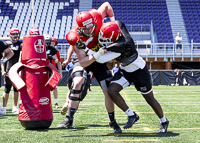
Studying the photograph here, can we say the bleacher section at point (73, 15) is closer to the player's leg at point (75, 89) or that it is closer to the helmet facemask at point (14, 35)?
the helmet facemask at point (14, 35)

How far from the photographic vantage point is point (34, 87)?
3596 millimetres

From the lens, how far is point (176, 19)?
76.5 ft

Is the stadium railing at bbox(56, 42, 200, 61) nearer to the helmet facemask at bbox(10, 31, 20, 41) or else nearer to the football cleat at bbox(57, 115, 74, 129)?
the helmet facemask at bbox(10, 31, 20, 41)

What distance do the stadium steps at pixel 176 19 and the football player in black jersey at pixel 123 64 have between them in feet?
61.2

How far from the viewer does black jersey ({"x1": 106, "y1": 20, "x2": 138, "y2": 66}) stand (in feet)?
10.6

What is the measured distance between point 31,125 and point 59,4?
22.5m

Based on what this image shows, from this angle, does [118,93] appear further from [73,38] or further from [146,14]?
[146,14]

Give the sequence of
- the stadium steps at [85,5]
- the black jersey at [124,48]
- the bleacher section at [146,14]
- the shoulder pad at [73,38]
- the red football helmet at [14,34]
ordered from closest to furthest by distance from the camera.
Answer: the black jersey at [124,48] → the shoulder pad at [73,38] → the red football helmet at [14,34] → the bleacher section at [146,14] → the stadium steps at [85,5]

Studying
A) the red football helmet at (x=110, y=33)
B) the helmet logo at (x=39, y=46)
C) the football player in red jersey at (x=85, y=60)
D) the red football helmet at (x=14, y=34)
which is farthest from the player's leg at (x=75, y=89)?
the red football helmet at (x=14, y=34)

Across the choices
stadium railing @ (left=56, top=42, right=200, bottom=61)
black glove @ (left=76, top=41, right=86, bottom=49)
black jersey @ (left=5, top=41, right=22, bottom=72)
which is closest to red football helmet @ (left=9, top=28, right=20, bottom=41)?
black jersey @ (left=5, top=41, right=22, bottom=72)

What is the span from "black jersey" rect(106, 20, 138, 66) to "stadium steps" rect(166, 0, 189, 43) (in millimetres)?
18708

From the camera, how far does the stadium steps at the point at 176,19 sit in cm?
2184

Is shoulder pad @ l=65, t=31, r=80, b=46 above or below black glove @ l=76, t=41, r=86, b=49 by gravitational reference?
above

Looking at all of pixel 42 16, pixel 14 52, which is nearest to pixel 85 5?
pixel 42 16
